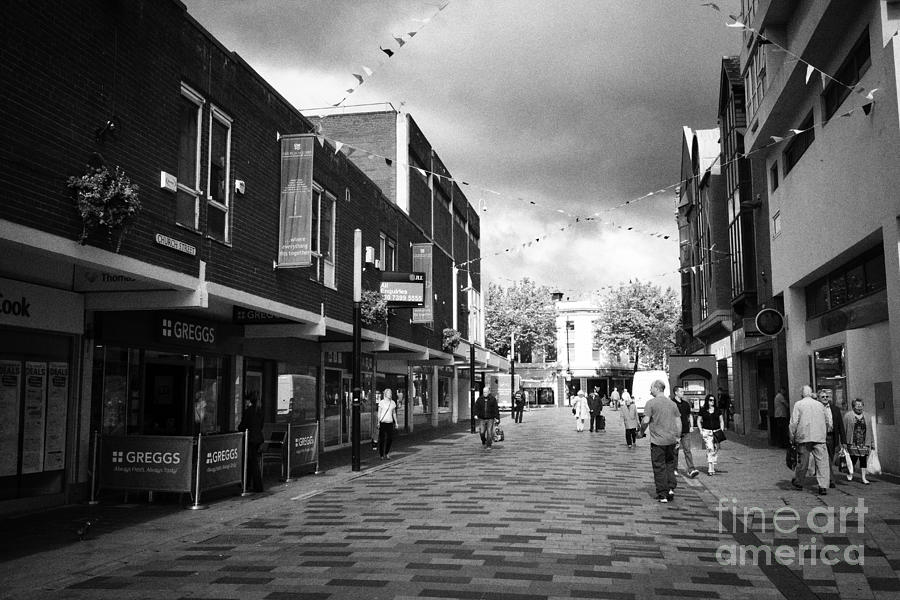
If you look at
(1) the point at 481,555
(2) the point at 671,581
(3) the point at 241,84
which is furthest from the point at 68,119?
(2) the point at 671,581

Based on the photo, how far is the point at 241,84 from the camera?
13883mm

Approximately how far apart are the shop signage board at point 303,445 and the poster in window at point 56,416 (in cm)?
413

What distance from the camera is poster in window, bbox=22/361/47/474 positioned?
10.9m

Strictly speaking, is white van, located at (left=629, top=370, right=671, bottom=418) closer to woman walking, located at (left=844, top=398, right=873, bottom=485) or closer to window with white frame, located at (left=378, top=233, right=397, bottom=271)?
window with white frame, located at (left=378, top=233, right=397, bottom=271)

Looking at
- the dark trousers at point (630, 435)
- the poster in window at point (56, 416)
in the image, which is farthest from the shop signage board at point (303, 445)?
the dark trousers at point (630, 435)

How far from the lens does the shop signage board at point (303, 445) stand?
14.5 meters

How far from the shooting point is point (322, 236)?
18328 millimetres

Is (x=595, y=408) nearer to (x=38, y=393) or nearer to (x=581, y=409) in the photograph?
(x=581, y=409)

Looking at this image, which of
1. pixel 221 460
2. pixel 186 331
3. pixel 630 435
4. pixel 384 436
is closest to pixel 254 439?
pixel 221 460

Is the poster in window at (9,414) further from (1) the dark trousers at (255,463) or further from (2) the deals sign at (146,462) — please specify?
(1) the dark trousers at (255,463)

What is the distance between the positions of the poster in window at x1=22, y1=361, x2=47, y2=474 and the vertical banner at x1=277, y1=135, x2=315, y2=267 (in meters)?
4.98

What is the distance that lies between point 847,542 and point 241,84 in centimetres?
1179

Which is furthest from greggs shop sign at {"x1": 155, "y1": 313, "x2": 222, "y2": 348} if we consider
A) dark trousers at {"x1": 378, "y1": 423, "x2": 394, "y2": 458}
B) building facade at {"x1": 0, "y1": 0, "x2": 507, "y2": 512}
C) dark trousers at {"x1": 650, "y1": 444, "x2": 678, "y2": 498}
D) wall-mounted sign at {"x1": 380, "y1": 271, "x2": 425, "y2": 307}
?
dark trousers at {"x1": 650, "y1": 444, "x2": 678, "y2": 498}

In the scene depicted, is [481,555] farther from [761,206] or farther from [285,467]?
[761,206]
